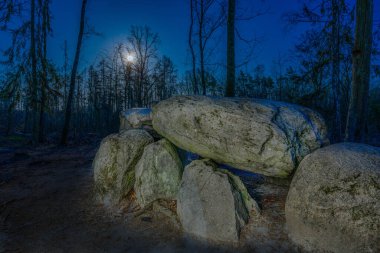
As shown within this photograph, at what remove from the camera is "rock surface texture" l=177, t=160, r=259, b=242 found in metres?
3.15

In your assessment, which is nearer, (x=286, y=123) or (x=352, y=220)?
(x=352, y=220)

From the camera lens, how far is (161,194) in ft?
13.8

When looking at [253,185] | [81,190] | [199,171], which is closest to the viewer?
[199,171]

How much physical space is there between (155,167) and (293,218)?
8.65ft

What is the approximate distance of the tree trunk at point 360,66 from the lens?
16.9 feet

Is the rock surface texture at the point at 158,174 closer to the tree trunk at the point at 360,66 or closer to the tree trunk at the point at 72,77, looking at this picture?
the tree trunk at the point at 360,66

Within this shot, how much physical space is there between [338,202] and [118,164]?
400cm

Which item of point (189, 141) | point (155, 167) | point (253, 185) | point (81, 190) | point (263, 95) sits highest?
point (263, 95)

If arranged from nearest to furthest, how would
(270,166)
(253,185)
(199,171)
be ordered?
1. (270,166)
2. (199,171)
3. (253,185)

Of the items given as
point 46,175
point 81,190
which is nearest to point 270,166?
point 81,190

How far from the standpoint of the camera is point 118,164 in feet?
15.1

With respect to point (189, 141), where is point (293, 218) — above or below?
below

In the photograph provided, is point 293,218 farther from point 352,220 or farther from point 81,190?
point 81,190

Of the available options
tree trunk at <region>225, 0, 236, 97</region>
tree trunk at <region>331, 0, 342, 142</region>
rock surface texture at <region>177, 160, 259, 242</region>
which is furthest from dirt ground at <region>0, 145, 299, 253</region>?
tree trunk at <region>331, 0, 342, 142</region>
